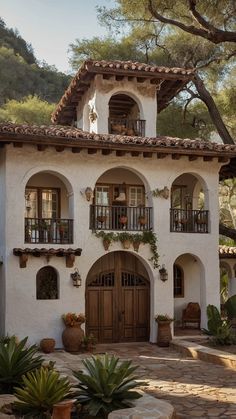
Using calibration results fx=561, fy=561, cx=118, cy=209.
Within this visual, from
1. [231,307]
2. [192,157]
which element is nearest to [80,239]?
[192,157]

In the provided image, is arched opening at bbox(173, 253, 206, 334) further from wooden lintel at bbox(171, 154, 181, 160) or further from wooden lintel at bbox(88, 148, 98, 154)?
wooden lintel at bbox(88, 148, 98, 154)

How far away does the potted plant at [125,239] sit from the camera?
18.2 m

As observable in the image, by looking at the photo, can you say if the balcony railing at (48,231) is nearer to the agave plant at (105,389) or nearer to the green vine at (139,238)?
the green vine at (139,238)

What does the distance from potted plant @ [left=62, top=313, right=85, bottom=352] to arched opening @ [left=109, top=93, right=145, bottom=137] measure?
22.9 ft

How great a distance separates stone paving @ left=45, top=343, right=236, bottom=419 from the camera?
9915 mm

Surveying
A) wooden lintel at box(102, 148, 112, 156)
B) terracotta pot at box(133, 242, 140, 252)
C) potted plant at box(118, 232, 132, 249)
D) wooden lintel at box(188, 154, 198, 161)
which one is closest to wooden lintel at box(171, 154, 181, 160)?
wooden lintel at box(188, 154, 198, 161)

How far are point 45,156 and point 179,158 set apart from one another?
466 cm

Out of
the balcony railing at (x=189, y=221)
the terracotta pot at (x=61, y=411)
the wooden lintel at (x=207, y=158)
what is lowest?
the terracotta pot at (x=61, y=411)

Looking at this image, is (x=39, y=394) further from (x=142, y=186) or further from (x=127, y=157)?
(x=142, y=186)

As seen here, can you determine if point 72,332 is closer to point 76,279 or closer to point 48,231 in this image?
point 76,279

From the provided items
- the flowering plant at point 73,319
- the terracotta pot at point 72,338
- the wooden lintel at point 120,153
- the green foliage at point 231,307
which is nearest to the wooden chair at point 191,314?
the green foliage at point 231,307

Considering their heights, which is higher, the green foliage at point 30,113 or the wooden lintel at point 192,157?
the green foliage at point 30,113

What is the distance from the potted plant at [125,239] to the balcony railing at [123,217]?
47 cm

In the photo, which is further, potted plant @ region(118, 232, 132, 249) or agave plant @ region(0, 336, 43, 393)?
potted plant @ region(118, 232, 132, 249)
